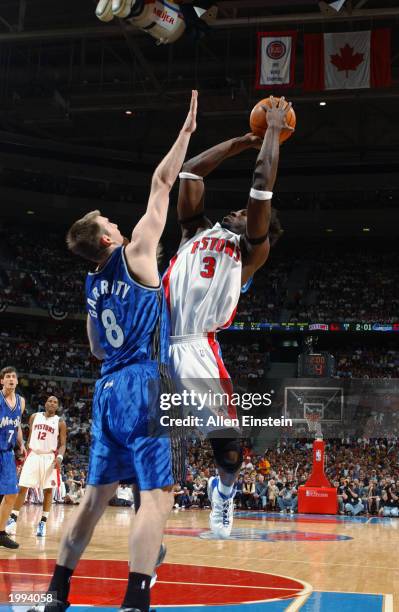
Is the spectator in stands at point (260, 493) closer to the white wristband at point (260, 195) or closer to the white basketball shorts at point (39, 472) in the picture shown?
the white basketball shorts at point (39, 472)

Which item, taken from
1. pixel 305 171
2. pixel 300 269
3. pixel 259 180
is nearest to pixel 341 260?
pixel 300 269

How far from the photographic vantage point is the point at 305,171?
3316cm

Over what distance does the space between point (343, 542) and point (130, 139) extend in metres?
24.2

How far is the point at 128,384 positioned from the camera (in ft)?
12.4

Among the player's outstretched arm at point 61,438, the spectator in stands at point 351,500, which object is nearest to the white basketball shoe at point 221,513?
the player's outstretched arm at point 61,438

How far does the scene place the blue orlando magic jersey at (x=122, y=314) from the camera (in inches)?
153

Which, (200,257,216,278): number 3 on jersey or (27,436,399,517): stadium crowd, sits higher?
(200,257,216,278): number 3 on jersey

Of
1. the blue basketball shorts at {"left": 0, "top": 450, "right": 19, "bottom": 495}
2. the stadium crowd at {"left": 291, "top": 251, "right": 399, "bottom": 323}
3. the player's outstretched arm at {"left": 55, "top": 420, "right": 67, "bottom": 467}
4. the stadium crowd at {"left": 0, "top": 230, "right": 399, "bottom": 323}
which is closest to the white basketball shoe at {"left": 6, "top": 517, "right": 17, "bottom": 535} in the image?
the player's outstretched arm at {"left": 55, "top": 420, "right": 67, "bottom": 467}

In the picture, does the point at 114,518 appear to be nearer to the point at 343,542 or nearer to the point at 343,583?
the point at 343,542

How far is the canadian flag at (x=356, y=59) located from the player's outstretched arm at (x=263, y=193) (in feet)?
45.9

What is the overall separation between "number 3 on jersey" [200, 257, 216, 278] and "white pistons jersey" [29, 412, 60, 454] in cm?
729

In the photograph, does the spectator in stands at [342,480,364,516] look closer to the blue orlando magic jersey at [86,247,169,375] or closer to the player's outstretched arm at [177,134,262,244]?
the player's outstretched arm at [177,134,262,244]

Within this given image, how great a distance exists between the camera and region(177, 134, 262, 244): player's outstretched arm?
4.55 metres

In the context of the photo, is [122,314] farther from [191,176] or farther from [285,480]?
[285,480]
